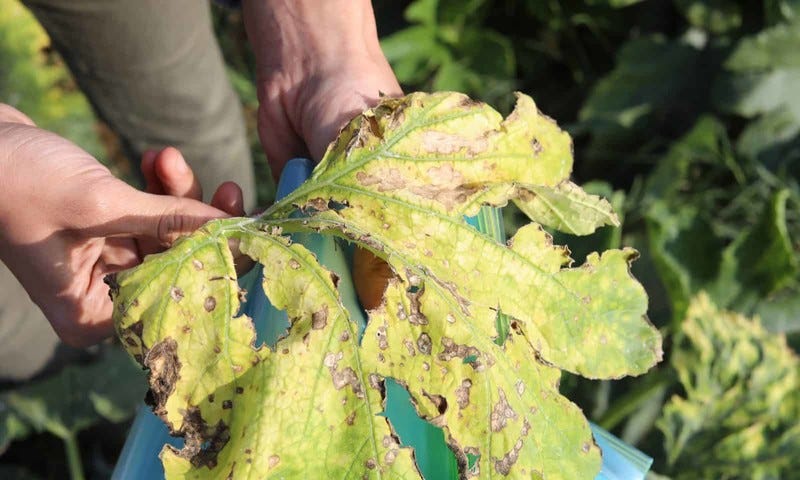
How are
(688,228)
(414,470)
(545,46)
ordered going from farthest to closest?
(545,46) → (688,228) → (414,470)

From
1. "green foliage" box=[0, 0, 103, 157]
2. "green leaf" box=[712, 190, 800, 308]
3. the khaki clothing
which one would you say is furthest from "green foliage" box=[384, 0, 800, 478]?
"green foliage" box=[0, 0, 103, 157]

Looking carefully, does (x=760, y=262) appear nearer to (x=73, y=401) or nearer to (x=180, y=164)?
(x=180, y=164)

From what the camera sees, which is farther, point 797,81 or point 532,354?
point 797,81

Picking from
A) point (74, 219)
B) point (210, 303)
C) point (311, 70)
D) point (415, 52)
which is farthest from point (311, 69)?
point (415, 52)

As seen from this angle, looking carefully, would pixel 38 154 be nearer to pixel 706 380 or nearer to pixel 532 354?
pixel 532 354

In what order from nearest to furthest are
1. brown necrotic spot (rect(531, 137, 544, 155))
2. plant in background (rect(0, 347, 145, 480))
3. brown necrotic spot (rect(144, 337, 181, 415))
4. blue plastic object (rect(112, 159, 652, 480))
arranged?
brown necrotic spot (rect(144, 337, 181, 415)), blue plastic object (rect(112, 159, 652, 480)), brown necrotic spot (rect(531, 137, 544, 155)), plant in background (rect(0, 347, 145, 480))

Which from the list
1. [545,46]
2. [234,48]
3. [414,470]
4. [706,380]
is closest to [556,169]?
[414,470]

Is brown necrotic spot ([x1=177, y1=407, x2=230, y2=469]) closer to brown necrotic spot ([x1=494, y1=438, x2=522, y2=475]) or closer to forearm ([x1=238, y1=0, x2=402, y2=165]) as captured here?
brown necrotic spot ([x1=494, y1=438, x2=522, y2=475])

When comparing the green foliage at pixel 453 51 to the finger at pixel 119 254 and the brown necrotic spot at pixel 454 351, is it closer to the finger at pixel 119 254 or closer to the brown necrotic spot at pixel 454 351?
the finger at pixel 119 254
